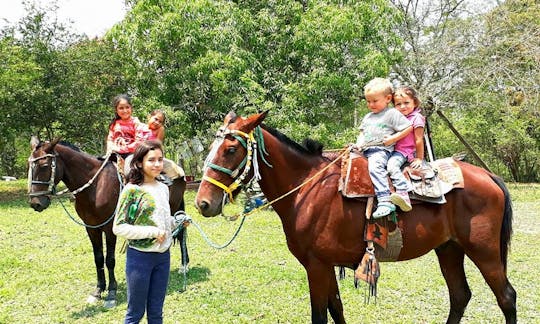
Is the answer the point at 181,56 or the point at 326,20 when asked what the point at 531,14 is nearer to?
the point at 326,20

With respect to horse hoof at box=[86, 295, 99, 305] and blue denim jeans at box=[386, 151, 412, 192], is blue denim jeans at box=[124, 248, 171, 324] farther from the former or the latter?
horse hoof at box=[86, 295, 99, 305]

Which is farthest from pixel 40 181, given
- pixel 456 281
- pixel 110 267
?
pixel 456 281

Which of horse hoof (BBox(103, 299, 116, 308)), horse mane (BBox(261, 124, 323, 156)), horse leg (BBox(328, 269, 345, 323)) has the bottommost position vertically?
horse hoof (BBox(103, 299, 116, 308))

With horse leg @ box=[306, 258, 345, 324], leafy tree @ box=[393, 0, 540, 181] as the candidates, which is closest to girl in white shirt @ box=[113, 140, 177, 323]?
horse leg @ box=[306, 258, 345, 324]

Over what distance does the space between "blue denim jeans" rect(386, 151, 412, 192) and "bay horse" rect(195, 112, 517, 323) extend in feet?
0.89

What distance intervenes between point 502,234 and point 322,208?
168 centimetres

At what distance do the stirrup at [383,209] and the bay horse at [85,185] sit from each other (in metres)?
2.97

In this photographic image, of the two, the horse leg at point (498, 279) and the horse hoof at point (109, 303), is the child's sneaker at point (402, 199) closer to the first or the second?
the horse leg at point (498, 279)

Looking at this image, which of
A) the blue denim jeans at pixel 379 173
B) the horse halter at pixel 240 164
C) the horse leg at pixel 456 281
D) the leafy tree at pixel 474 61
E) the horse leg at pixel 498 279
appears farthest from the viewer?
the leafy tree at pixel 474 61

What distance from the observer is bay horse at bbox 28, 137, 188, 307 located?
4840 millimetres

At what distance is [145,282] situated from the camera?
281 centimetres

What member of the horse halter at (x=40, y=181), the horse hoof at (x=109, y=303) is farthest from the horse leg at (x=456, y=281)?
the horse halter at (x=40, y=181)

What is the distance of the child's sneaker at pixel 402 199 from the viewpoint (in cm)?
304

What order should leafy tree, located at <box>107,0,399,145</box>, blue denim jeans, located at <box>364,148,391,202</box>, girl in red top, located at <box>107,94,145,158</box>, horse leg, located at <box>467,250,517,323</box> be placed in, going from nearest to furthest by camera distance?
blue denim jeans, located at <box>364,148,391,202</box> < horse leg, located at <box>467,250,517,323</box> < girl in red top, located at <box>107,94,145,158</box> < leafy tree, located at <box>107,0,399,145</box>
